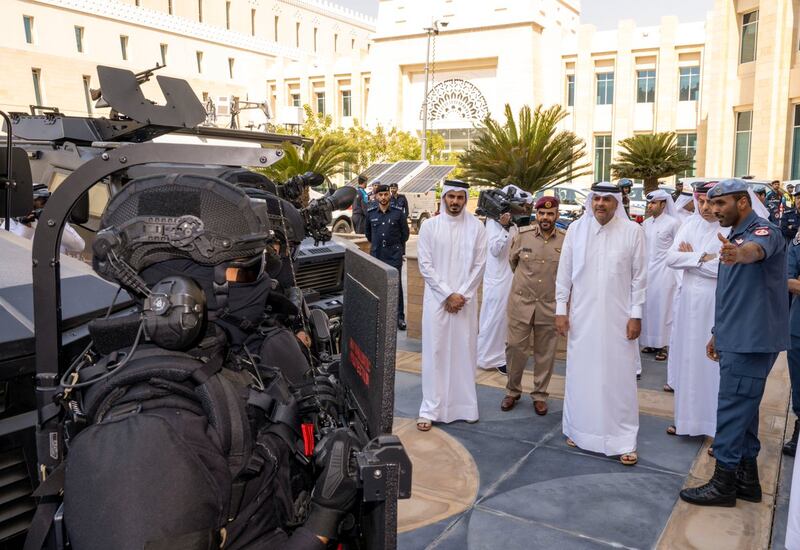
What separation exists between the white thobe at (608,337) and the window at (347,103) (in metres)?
45.3

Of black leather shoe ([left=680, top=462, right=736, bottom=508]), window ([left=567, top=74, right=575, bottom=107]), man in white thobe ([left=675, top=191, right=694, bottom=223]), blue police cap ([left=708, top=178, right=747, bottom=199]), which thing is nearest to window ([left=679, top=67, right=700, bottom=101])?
window ([left=567, top=74, right=575, bottom=107])

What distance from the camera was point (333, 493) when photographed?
1653 millimetres

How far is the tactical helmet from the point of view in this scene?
5.49ft

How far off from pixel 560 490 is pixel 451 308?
1735 mm

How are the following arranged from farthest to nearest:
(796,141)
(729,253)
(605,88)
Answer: (605,88) → (796,141) → (729,253)

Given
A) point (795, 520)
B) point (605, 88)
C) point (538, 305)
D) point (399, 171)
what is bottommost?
point (795, 520)

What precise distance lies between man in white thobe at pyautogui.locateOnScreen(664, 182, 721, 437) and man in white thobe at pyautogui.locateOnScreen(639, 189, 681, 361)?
2.22 meters

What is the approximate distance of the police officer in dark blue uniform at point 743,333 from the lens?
3875 mm

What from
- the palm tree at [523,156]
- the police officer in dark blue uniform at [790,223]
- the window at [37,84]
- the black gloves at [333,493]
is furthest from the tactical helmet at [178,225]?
the window at [37,84]

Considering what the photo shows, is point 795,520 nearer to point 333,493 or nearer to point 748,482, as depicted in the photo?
point 748,482

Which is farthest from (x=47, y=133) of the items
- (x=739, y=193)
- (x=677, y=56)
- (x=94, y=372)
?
(x=677, y=56)

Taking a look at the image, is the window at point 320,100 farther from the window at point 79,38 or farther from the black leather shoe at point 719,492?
the black leather shoe at point 719,492

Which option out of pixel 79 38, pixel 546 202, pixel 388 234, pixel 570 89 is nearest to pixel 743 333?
pixel 546 202

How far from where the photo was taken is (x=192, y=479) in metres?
1.37
